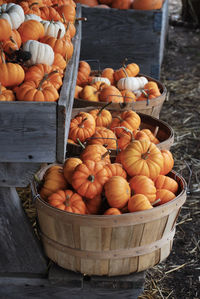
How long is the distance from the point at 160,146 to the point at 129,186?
0.61 meters

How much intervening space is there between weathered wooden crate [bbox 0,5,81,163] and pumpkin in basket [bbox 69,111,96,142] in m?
1.07

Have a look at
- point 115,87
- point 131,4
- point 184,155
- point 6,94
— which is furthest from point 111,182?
point 131,4

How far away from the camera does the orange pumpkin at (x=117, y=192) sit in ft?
6.52

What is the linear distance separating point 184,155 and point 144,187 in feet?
7.24

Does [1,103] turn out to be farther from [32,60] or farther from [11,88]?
[32,60]

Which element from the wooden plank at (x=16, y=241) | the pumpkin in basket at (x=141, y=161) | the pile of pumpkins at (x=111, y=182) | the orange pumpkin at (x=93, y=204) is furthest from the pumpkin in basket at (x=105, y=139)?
the wooden plank at (x=16, y=241)

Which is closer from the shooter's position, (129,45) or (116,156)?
(116,156)

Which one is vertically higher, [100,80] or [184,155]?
[100,80]

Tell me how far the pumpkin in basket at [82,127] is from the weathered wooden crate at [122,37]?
1.92m

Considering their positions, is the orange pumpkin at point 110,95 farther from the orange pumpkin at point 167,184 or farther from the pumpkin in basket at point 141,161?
the orange pumpkin at point 167,184

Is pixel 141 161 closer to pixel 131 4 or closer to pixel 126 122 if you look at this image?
pixel 126 122

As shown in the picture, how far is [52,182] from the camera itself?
2.14 m

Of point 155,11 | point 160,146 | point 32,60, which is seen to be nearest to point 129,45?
point 155,11

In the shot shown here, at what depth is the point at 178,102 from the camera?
559 centimetres
